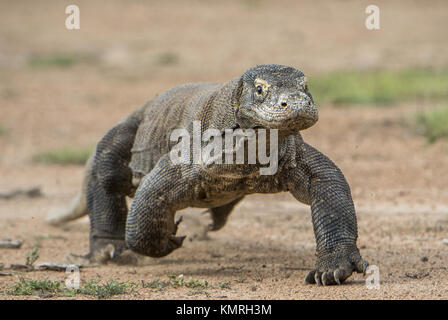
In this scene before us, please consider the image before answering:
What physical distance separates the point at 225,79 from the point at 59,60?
500 cm

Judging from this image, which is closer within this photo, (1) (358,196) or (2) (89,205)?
(2) (89,205)

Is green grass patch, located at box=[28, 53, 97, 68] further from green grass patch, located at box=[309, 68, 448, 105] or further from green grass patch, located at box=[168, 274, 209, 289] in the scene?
green grass patch, located at box=[168, 274, 209, 289]

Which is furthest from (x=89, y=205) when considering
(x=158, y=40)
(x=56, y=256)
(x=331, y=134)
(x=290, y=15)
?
(x=290, y=15)

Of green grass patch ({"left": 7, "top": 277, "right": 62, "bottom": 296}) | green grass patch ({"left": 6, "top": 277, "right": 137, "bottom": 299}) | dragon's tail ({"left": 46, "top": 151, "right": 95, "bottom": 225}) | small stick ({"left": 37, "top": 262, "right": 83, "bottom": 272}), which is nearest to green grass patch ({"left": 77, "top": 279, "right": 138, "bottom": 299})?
green grass patch ({"left": 6, "top": 277, "right": 137, "bottom": 299})

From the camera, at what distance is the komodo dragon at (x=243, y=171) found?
4145mm

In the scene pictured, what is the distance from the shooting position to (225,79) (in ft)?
51.8

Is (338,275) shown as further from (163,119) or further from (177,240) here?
(163,119)

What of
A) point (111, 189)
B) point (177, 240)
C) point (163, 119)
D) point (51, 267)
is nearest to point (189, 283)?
point (177, 240)

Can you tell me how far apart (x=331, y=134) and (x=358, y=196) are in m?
Answer: 3.04

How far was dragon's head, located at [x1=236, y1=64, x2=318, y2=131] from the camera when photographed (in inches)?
155

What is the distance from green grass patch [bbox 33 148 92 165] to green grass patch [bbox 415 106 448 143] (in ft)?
13.0

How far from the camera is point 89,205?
19.5 ft

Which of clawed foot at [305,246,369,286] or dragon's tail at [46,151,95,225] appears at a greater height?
clawed foot at [305,246,369,286]

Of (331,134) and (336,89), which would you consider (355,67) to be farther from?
(331,134)
